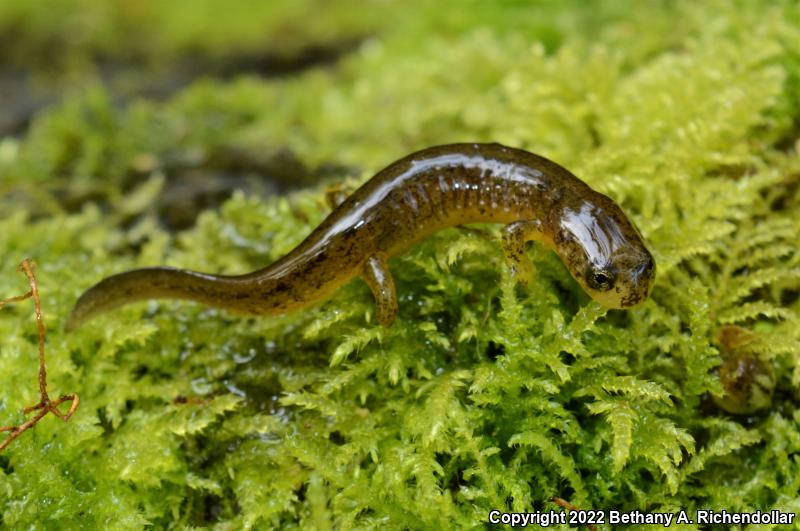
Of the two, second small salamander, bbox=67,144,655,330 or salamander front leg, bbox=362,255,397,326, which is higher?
second small salamander, bbox=67,144,655,330

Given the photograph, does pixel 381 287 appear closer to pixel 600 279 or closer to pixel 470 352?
pixel 470 352

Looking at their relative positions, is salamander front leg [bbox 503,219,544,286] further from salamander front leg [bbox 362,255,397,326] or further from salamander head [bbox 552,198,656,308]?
salamander front leg [bbox 362,255,397,326]

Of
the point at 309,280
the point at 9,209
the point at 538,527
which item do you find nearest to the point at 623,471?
the point at 538,527

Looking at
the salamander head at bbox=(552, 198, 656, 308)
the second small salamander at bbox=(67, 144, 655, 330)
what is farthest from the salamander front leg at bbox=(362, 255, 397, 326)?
the salamander head at bbox=(552, 198, 656, 308)

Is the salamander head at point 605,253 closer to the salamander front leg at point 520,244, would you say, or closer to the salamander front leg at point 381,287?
the salamander front leg at point 520,244

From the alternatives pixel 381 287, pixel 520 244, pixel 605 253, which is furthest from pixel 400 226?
pixel 605 253

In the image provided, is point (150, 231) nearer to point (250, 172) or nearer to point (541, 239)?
point (250, 172)

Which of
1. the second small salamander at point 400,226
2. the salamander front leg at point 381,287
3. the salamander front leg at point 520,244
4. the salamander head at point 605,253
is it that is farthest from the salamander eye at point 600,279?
the salamander front leg at point 381,287
